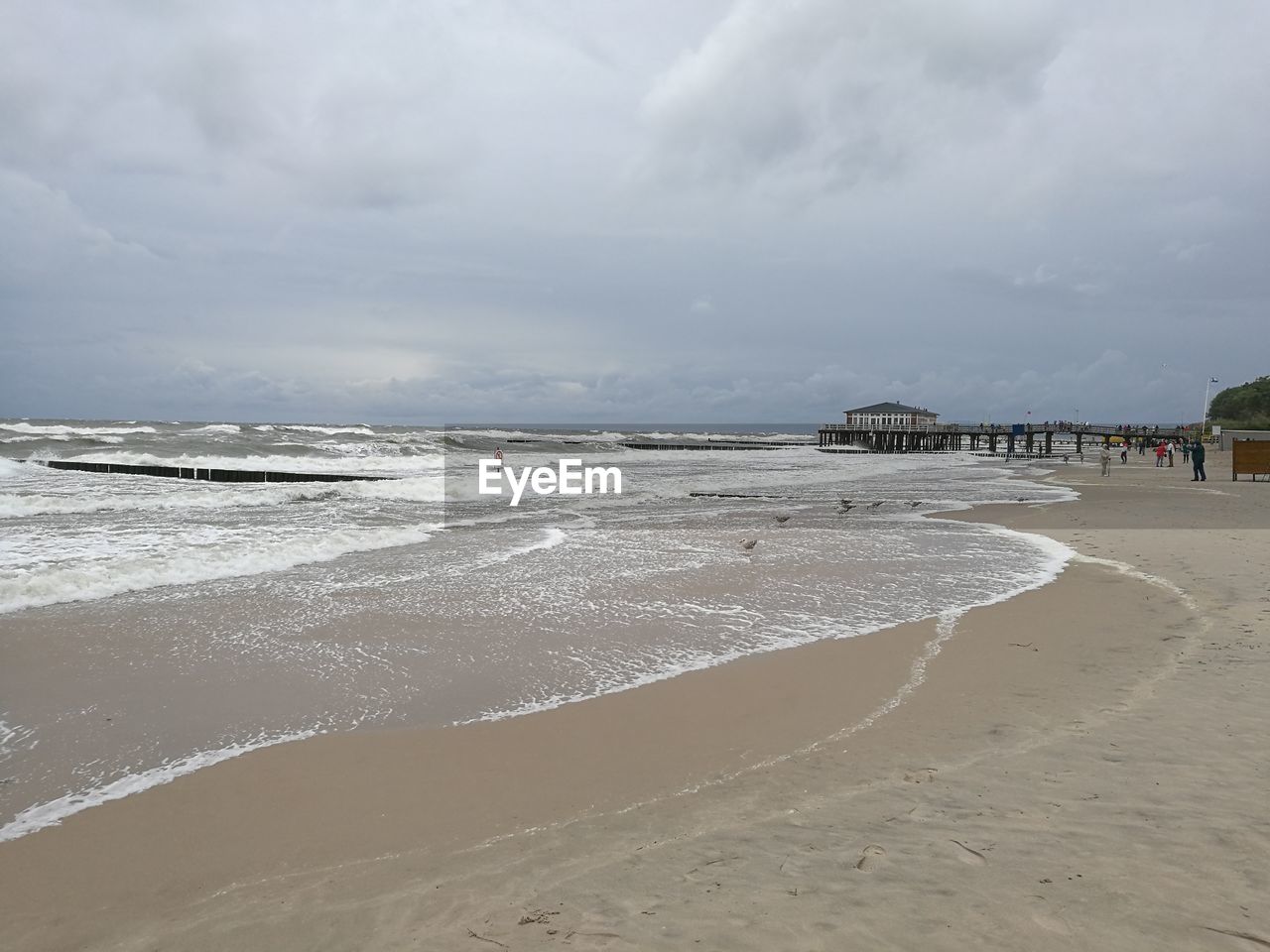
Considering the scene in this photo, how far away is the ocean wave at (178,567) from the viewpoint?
897 cm

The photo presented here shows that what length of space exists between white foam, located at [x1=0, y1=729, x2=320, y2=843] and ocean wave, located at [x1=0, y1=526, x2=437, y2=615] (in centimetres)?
544

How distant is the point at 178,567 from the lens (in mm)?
10586

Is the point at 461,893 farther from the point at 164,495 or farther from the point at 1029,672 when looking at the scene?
the point at 164,495

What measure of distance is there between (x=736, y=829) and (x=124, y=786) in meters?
3.33

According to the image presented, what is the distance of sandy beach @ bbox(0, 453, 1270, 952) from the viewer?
279 centimetres

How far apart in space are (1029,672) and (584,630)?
12.7ft

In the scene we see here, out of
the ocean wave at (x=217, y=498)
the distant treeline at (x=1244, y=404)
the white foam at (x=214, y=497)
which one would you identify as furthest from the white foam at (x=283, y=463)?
the distant treeline at (x=1244, y=404)

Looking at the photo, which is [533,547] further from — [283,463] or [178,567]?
[283,463]

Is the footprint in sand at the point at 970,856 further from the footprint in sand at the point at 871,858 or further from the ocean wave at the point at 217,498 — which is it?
the ocean wave at the point at 217,498

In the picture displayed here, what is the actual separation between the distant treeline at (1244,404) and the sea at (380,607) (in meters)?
97.2

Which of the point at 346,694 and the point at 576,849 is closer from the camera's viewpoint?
the point at 576,849

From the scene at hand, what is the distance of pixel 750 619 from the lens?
8.06 metres

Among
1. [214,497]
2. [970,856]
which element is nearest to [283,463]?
[214,497]

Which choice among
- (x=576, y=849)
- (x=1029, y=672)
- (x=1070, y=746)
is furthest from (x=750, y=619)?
(x=576, y=849)
